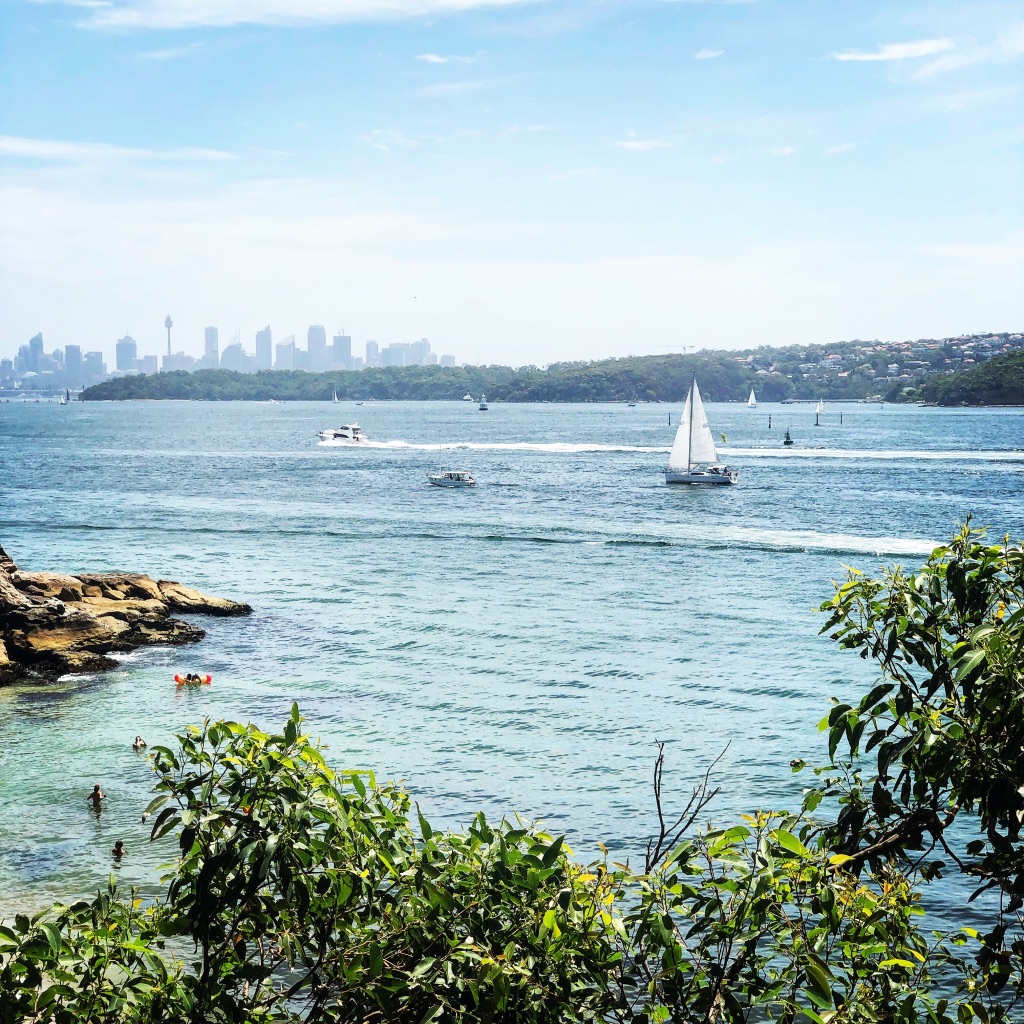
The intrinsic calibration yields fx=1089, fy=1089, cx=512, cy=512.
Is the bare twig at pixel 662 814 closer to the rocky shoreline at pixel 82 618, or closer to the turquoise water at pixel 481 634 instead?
the turquoise water at pixel 481 634

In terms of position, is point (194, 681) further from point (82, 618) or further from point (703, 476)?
point (703, 476)

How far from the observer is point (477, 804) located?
76.1ft

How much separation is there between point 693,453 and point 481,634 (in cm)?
5901

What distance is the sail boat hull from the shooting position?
92.9 m

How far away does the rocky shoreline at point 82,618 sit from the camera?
34.8 metres

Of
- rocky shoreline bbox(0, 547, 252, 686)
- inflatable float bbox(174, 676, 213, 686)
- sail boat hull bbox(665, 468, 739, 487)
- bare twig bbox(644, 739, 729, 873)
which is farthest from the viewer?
sail boat hull bbox(665, 468, 739, 487)

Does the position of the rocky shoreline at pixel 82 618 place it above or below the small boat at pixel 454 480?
below

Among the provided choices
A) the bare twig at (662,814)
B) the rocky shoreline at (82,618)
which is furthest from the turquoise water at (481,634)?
the bare twig at (662,814)

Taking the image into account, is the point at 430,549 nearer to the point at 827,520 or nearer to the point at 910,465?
the point at 827,520

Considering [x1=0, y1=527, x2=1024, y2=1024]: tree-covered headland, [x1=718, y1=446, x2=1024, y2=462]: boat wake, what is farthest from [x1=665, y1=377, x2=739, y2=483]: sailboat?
[x1=0, y1=527, x2=1024, y2=1024]: tree-covered headland

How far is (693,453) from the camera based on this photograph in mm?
96000

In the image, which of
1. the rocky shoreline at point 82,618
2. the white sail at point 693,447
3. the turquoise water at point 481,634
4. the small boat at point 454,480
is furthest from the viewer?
the white sail at point 693,447

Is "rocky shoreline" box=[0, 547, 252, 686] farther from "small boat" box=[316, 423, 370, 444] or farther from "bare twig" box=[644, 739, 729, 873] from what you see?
"small boat" box=[316, 423, 370, 444]

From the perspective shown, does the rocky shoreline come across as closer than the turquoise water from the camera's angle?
No
